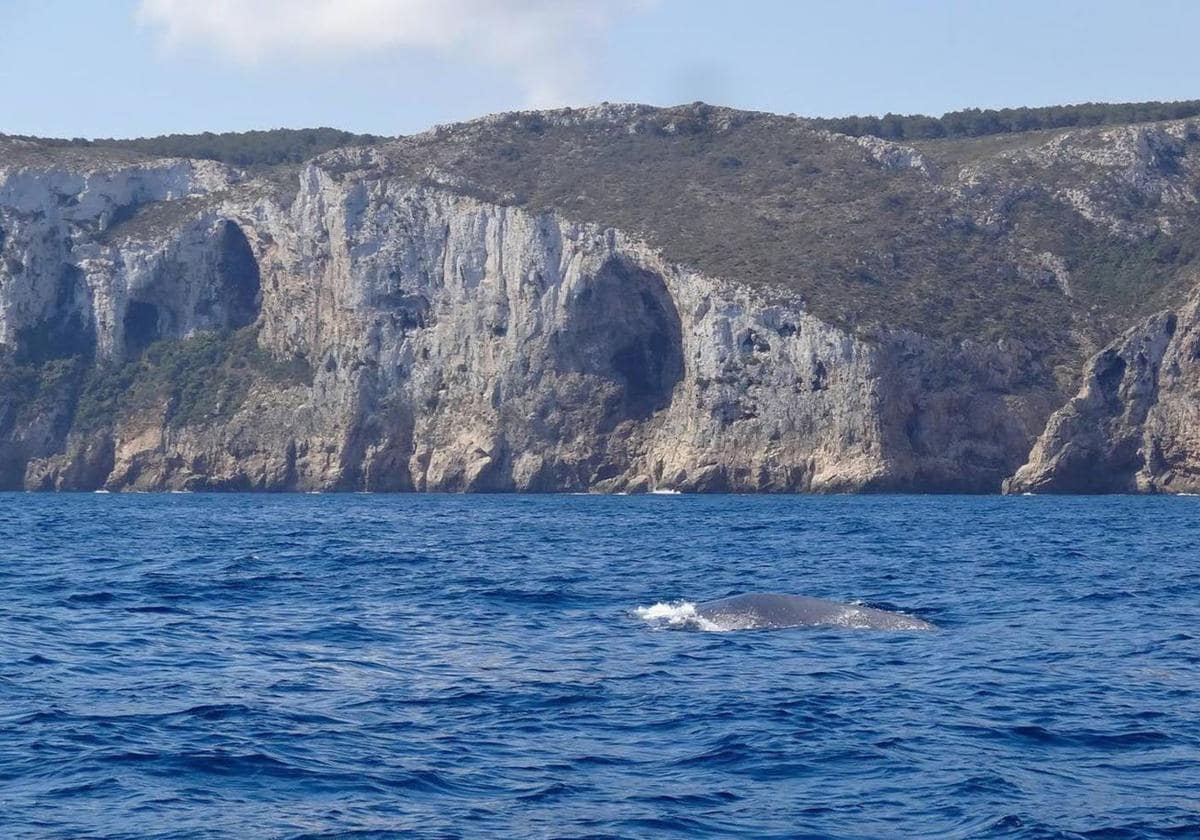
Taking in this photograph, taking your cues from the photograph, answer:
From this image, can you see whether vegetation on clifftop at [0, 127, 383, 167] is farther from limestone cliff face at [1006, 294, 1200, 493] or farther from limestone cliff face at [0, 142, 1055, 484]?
limestone cliff face at [1006, 294, 1200, 493]


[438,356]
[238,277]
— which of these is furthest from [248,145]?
[438,356]

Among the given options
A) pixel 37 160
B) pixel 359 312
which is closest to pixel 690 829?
pixel 359 312

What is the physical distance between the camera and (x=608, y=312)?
3858 inches

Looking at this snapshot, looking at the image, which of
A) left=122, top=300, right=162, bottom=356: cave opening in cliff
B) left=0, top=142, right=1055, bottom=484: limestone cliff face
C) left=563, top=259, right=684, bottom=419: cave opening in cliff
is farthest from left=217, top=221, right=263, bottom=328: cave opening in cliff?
left=563, top=259, right=684, bottom=419: cave opening in cliff

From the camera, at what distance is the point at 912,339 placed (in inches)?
3561

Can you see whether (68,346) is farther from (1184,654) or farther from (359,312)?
(1184,654)

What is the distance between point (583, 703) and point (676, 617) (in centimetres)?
761

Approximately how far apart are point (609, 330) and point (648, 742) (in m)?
80.9

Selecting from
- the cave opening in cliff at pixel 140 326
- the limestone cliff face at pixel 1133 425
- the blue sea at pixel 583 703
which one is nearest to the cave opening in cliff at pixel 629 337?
the limestone cliff face at pixel 1133 425

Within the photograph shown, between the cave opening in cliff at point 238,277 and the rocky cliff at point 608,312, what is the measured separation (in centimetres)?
21

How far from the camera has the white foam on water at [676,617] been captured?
2603 centimetres

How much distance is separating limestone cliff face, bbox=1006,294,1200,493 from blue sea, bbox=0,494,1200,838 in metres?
46.2

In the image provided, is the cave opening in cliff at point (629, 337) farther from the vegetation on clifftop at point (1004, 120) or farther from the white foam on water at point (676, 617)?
the white foam on water at point (676, 617)

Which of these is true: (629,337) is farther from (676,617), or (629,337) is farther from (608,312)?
(676,617)
